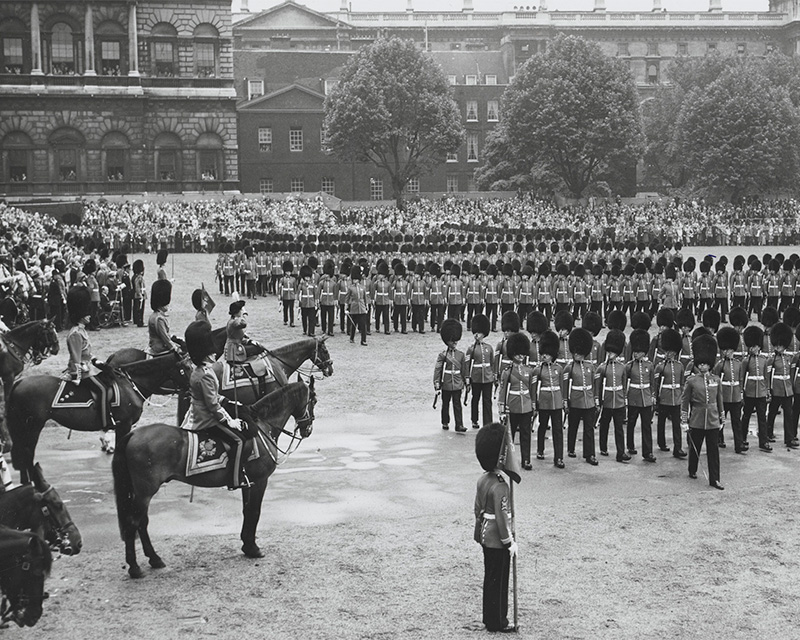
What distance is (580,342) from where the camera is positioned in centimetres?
1439

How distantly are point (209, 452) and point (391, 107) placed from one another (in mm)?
51783

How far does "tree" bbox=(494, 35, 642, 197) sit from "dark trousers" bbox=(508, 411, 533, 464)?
46341 millimetres

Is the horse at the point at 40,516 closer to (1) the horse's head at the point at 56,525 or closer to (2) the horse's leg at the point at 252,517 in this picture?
(1) the horse's head at the point at 56,525

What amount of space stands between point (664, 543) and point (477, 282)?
49.7ft

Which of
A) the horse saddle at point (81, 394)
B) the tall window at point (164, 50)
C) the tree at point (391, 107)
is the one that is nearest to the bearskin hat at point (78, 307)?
the horse saddle at point (81, 394)

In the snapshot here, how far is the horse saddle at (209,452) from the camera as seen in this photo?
9.87 meters

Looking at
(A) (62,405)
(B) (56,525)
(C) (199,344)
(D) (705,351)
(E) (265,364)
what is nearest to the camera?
(B) (56,525)

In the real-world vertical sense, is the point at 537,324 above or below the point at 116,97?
below

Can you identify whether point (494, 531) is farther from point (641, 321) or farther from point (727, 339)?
point (641, 321)

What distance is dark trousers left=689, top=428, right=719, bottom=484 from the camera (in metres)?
12.7

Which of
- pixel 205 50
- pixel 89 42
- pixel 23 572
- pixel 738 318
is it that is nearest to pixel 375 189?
pixel 205 50

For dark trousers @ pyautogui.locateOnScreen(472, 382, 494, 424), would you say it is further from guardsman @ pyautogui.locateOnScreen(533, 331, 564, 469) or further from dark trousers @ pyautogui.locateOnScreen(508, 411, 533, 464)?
guardsman @ pyautogui.locateOnScreen(533, 331, 564, 469)

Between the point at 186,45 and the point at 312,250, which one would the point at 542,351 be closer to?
the point at 312,250

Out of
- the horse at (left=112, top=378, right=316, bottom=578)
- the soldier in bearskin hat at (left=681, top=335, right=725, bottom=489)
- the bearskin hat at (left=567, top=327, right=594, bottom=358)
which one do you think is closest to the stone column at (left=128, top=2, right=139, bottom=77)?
the bearskin hat at (left=567, top=327, right=594, bottom=358)
